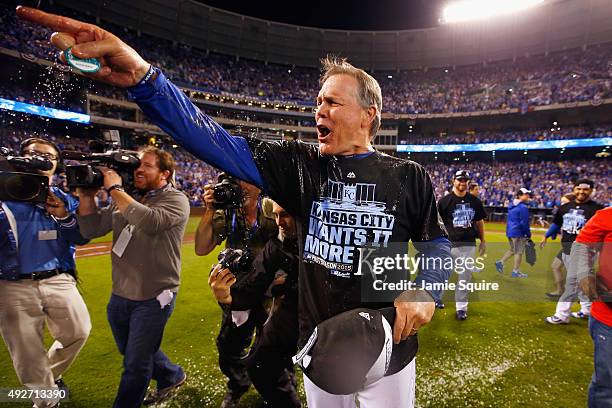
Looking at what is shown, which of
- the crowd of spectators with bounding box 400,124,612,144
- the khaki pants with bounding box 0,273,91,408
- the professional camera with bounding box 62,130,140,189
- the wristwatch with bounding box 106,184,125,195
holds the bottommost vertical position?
the khaki pants with bounding box 0,273,91,408

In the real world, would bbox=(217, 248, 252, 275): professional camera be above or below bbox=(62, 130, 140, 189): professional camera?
below

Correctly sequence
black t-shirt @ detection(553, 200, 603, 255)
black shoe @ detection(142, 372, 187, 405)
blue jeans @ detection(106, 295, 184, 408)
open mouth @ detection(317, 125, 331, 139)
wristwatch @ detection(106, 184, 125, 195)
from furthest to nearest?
black t-shirt @ detection(553, 200, 603, 255) → black shoe @ detection(142, 372, 187, 405) → blue jeans @ detection(106, 295, 184, 408) → wristwatch @ detection(106, 184, 125, 195) → open mouth @ detection(317, 125, 331, 139)

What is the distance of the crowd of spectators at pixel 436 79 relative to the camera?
30906 mm

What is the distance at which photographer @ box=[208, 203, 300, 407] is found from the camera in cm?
260

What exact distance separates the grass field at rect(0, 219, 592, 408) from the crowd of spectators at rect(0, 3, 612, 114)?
109 feet

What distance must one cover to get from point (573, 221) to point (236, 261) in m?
6.47

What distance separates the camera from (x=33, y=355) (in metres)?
2.70

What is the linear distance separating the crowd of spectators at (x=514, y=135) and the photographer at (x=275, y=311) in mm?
38005

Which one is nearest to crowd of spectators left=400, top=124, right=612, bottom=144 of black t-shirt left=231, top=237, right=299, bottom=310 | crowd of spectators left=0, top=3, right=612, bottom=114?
crowd of spectators left=0, top=3, right=612, bottom=114

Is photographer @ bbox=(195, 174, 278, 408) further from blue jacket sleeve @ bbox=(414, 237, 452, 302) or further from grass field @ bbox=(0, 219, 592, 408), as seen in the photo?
blue jacket sleeve @ bbox=(414, 237, 452, 302)

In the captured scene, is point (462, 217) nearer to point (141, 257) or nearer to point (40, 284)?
point (141, 257)

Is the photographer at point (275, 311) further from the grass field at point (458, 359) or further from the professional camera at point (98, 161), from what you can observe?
the professional camera at point (98, 161)

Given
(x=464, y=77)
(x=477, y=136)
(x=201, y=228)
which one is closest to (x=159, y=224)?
(x=201, y=228)

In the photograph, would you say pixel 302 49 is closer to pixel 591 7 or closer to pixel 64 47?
pixel 591 7
